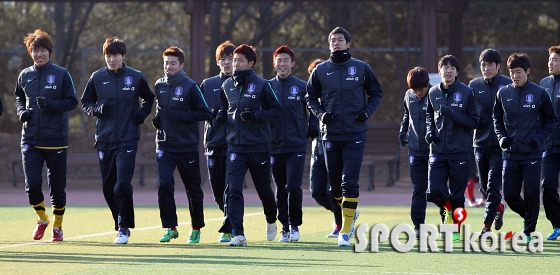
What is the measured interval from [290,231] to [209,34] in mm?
17115

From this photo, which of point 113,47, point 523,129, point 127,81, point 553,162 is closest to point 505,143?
point 523,129

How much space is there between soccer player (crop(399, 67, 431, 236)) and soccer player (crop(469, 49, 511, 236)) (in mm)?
566

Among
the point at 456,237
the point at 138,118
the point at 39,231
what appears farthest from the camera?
the point at 39,231

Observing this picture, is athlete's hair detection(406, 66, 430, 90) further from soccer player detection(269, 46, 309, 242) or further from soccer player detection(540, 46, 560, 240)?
soccer player detection(540, 46, 560, 240)

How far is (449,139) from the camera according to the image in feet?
34.7

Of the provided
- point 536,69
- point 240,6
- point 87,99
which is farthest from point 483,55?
point 240,6

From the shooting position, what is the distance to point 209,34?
27578 mm

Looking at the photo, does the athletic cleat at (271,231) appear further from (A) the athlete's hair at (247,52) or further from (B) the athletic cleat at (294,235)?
(A) the athlete's hair at (247,52)

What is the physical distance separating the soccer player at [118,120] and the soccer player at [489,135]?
3478 mm

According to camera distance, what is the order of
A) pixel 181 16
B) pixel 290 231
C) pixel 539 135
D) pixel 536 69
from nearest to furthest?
pixel 539 135
pixel 290 231
pixel 536 69
pixel 181 16

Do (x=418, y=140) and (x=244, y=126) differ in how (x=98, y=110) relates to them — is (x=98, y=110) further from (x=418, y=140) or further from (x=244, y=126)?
(x=418, y=140)

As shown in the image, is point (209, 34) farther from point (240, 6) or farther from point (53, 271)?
point (53, 271)

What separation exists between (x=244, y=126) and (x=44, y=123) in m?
2.12

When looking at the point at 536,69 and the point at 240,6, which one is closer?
the point at 536,69
